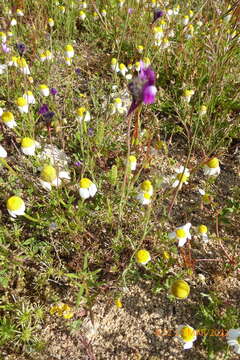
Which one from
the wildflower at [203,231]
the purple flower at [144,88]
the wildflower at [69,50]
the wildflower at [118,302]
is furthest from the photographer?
the wildflower at [69,50]

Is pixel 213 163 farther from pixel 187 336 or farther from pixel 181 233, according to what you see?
pixel 187 336

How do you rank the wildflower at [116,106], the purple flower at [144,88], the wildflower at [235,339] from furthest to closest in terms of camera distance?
the wildflower at [116,106]
the wildflower at [235,339]
the purple flower at [144,88]

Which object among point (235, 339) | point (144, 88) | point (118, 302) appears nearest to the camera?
point (144, 88)

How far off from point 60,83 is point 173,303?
7.30 ft

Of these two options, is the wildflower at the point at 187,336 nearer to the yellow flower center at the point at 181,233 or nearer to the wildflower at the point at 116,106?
the yellow flower center at the point at 181,233

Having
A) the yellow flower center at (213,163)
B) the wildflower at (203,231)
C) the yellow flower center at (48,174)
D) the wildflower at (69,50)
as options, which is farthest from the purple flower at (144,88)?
the wildflower at (69,50)

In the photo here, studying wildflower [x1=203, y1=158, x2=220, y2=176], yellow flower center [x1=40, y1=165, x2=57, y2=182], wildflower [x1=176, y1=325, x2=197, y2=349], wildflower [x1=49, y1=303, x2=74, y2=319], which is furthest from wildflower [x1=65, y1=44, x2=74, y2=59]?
wildflower [x1=176, y1=325, x2=197, y2=349]

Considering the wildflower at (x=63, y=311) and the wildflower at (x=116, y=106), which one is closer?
the wildflower at (x=63, y=311)

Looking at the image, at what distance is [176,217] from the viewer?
209 cm

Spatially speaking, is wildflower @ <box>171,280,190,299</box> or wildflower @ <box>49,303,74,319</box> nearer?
wildflower @ <box>171,280,190,299</box>

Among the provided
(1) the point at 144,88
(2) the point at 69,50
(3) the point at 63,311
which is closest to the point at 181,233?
(3) the point at 63,311

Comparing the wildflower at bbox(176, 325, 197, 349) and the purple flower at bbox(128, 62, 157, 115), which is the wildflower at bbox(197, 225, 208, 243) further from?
the purple flower at bbox(128, 62, 157, 115)

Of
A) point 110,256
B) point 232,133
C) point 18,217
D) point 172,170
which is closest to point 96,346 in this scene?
point 110,256

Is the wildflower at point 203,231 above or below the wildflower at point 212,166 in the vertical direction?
below
